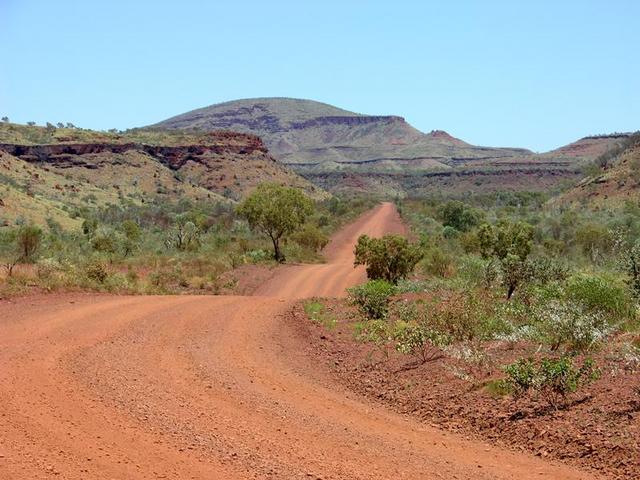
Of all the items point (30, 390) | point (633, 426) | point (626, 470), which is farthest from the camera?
point (30, 390)

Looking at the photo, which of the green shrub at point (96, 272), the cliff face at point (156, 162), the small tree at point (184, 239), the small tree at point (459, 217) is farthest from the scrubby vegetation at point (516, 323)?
the cliff face at point (156, 162)

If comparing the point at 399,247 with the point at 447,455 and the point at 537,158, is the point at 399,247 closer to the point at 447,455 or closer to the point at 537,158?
the point at 447,455

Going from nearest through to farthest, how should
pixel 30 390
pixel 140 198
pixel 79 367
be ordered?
pixel 30 390, pixel 79 367, pixel 140 198

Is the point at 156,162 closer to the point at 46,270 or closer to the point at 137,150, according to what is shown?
the point at 137,150

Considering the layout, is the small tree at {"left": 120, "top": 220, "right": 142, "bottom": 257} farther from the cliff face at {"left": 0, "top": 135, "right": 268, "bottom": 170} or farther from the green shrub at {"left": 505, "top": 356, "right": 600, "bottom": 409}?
the cliff face at {"left": 0, "top": 135, "right": 268, "bottom": 170}

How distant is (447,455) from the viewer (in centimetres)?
636

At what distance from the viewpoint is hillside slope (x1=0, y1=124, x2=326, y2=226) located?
253ft

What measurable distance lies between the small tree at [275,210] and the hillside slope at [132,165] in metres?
34.3

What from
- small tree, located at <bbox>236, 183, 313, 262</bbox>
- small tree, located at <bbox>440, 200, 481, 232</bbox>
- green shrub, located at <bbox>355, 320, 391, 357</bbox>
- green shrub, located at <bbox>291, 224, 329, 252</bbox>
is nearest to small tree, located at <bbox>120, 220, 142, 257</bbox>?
small tree, located at <bbox>236, 183, 313, 262</bbox>

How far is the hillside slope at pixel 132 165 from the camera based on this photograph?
77.1 metres

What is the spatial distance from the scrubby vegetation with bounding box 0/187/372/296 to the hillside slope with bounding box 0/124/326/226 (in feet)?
71.3

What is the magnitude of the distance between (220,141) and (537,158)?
9220 centimetres

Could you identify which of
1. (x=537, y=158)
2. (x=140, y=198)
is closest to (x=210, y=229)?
(x=140, y=198)

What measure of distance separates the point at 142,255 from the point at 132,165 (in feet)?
229
